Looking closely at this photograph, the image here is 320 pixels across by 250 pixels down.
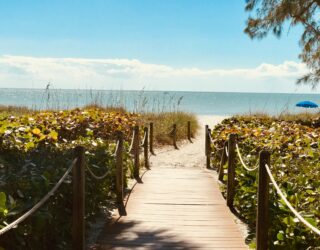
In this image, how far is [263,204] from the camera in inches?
164

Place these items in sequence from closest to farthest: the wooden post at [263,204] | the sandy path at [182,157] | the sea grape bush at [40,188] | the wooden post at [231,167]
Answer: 1. the sea grape bush at [40,188]
2. the wooden post at [263,204]
3. the wooden post at [231,167]
4. the sandy path at [182,157]

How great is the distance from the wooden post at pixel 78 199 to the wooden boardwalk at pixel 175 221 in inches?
26.5

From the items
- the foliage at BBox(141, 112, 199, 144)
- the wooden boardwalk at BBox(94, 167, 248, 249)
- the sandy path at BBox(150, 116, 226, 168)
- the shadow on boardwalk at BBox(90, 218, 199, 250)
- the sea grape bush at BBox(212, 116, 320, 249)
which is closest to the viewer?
the sea grape bush at BBox(212, 116, 320, 249)

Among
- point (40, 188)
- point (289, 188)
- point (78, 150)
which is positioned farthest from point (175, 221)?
point (40, 188)

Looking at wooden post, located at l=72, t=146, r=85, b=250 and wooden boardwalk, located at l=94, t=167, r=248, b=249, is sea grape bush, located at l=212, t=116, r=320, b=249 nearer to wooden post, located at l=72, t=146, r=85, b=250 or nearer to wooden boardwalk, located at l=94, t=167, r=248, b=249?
wooden boardwalk, located at l=94, t=167, r=248, b=249

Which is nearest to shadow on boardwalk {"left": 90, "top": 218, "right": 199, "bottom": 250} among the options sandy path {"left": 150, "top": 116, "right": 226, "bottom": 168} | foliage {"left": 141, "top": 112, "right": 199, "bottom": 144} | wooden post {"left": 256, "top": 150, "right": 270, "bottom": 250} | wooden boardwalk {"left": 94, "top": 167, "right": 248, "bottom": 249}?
wooden boardwalk {"left": 94, "top": 167, "right": 248, "bottom": 249}

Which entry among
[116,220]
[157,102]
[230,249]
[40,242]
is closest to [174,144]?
[157,102]

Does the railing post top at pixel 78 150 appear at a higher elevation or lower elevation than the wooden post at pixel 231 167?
higher

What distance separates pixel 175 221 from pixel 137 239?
877 millimetres

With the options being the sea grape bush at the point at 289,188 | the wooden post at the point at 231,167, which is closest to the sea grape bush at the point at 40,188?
the wooden post at the point at 231,167

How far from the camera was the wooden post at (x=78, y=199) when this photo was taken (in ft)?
13.9

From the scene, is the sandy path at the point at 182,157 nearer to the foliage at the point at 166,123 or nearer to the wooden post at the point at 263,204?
the foliage at the point at 166,123

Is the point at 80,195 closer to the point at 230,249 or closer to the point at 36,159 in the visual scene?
the point at 36,159

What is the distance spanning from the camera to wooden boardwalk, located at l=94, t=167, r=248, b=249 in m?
5.02
